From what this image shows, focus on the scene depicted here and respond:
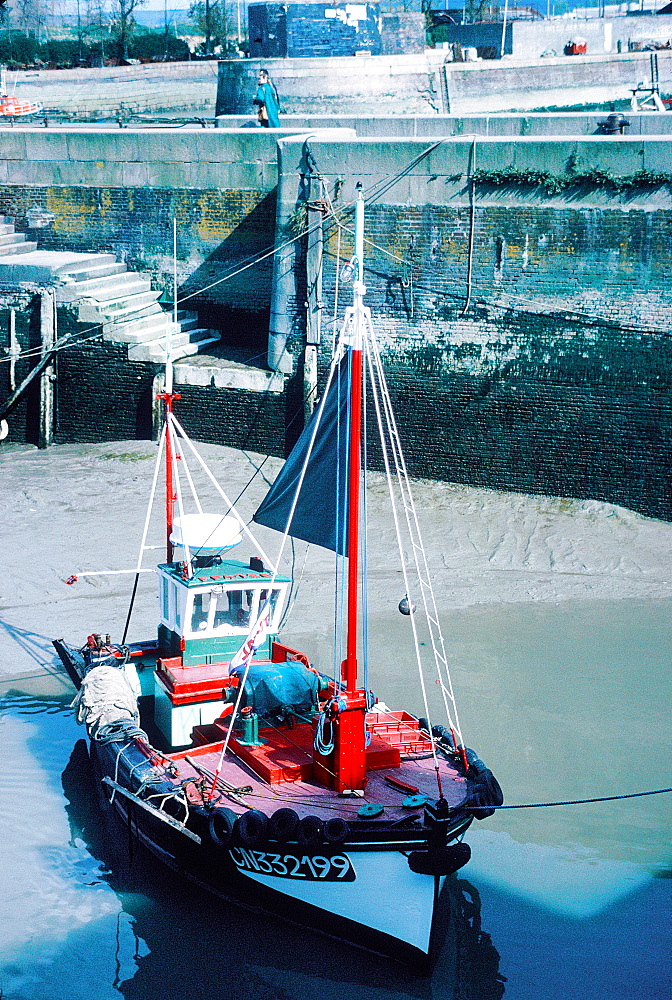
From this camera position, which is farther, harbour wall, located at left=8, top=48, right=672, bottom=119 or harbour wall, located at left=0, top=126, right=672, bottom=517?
harbour wall, located at left=8, top=48, right=672, bottom=119

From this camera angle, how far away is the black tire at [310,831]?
28.8 ft

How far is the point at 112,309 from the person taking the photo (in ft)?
68.2

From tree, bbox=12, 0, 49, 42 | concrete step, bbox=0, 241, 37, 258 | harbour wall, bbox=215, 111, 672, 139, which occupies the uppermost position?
tree, bbox=12, 0, 49, 42

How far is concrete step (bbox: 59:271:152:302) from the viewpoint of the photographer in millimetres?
20766

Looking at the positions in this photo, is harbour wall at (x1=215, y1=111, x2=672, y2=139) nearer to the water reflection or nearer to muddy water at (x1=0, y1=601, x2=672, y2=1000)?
muddy water at (x1=0, y1=601, x2=672, y2=1000)

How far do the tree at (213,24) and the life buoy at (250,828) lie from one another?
142 ft

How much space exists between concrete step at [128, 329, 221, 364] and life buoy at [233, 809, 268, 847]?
12256mm

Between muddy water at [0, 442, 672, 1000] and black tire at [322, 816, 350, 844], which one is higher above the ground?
black tire at [322, 816, 350, 844]

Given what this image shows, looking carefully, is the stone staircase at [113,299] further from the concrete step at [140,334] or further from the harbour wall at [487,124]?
the harbour wall at [487,124]

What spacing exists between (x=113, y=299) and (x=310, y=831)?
14.3 m

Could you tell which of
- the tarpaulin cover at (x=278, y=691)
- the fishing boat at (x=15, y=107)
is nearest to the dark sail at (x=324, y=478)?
the tarpaulin cover at (x=278, y=691)

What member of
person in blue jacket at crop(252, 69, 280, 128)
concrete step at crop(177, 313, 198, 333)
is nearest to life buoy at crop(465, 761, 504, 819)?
concrete step at crop(177, 313, 198, 333)

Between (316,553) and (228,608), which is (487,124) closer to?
(316,553)

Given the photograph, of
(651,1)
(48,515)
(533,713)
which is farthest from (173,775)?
(651,1)
